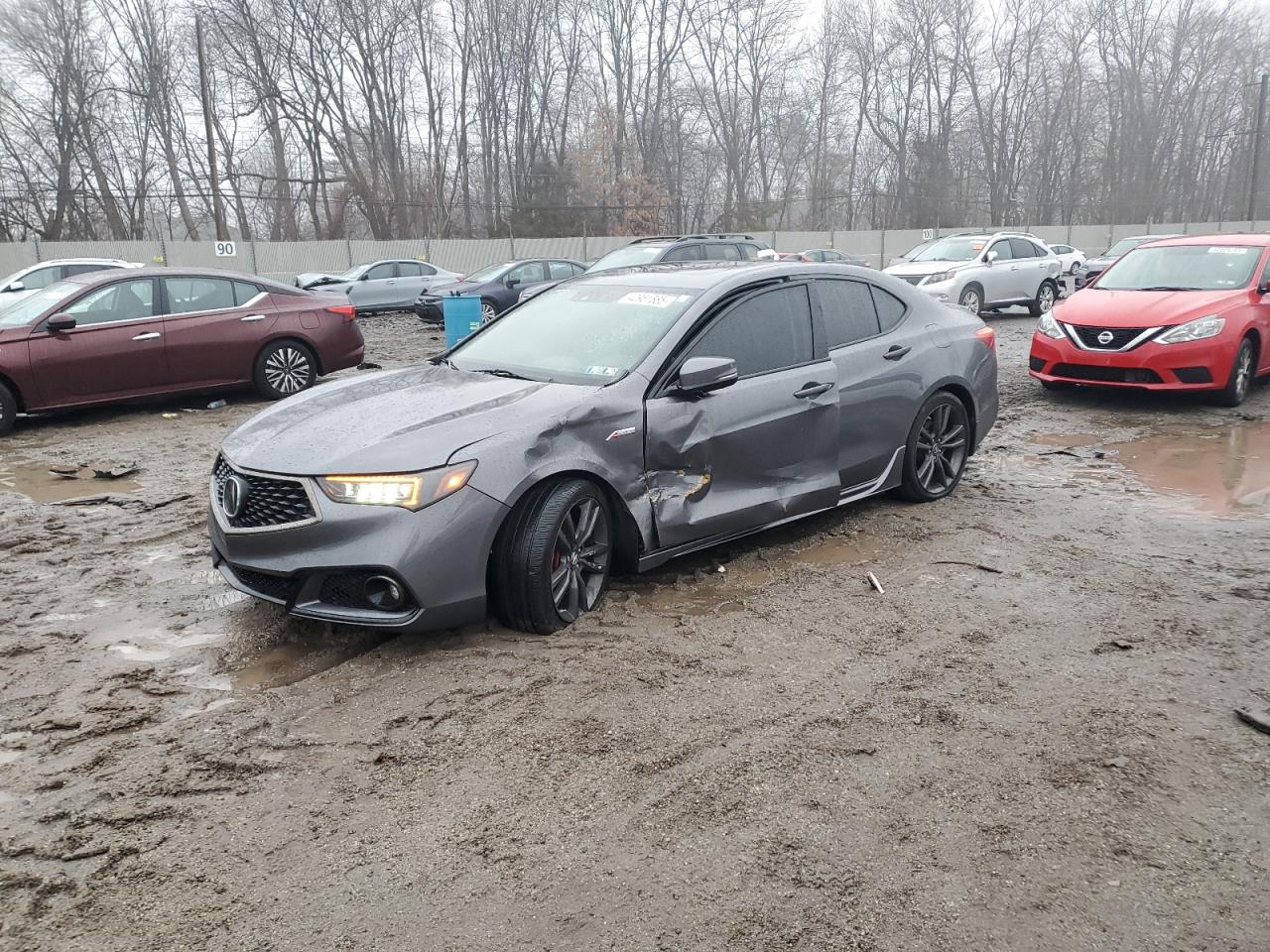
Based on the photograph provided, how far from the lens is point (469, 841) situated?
9.64 ft

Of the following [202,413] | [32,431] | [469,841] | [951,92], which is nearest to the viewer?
[469,841]

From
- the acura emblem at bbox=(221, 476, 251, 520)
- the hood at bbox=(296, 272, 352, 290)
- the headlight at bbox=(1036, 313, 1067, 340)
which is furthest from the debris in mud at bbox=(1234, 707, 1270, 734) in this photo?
the hood at bbox=(296, 272, 352, 290)

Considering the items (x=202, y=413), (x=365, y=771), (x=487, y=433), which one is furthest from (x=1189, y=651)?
(x=202, y=413)

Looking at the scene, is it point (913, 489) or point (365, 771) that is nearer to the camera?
point (365, 771)

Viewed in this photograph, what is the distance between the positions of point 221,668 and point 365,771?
1.17 meters

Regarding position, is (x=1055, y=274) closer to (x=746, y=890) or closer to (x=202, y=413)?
(x=202, y=413)

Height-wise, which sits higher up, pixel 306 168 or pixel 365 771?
pixel 306 168

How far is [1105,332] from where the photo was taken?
9.70 meters

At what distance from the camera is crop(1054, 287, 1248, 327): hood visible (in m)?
9.43

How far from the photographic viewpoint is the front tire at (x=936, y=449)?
6207 mm

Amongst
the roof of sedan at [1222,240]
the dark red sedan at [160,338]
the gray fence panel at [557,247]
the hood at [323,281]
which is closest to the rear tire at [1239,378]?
the roof of sedan at [1222,240]

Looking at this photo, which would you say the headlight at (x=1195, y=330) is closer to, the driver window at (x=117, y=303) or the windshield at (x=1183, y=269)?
the windshield at (x=1183, y=269)

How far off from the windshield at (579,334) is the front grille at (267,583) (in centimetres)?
156

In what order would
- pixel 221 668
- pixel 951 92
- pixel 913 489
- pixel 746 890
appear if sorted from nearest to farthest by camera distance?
pixel 746 890 < pixel 221 668 < pixel 913 489 < pixel 951 92
